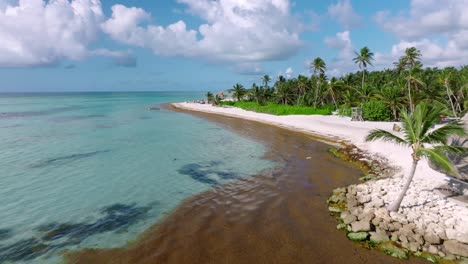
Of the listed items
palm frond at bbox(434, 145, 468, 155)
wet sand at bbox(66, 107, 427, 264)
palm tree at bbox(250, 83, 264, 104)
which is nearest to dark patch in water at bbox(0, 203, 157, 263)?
wet sand at bbox(66, 107, 427, 264)

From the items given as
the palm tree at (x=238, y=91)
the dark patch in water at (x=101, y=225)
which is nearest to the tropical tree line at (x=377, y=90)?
the palm tree at (x=238, y=91)

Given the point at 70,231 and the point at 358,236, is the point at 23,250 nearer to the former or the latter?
the point at 70,231

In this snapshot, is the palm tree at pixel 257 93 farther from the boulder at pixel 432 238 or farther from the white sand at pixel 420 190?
the boulder at pixel 432 238

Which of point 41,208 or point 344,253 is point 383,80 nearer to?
point 344,253

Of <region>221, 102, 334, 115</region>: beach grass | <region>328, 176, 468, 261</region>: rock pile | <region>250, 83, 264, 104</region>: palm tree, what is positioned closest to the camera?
<region>328, 176, 468, 261</region>: rock pile

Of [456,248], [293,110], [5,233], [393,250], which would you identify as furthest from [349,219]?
[293,110]

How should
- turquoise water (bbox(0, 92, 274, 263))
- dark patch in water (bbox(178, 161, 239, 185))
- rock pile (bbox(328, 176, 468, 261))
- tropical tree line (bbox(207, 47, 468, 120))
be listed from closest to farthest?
1. rock pile (bbox(328, 176, 468, 261))
2. turquoise water (bbox(0, 92, 274, 263))
3. dark patch in water (bbox(178, 161, 239, 185))
4. tropical tree line (bbox(207, 47, 468, 120))

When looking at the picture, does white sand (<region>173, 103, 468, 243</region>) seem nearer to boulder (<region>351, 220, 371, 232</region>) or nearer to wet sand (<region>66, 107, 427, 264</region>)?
boulder (<region>351, 220, 371, 232</region>)
